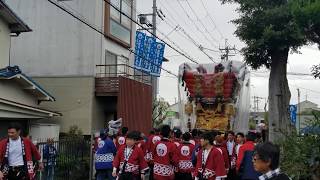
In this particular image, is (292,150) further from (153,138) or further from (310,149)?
→ (153,138)

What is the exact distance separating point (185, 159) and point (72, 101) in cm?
1260

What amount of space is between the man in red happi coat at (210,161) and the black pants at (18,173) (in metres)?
3.36

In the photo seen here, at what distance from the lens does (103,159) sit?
13727 mm

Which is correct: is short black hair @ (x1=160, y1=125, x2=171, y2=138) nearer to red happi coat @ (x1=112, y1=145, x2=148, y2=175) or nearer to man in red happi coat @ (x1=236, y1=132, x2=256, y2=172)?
red happi coat @ (x1=112, y1=145, x2=148, y2=175)

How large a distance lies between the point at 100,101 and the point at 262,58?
9.76m

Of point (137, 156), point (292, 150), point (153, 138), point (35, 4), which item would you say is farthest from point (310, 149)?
point (35, 4)

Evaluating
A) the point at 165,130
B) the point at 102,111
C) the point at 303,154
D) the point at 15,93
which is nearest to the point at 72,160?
the point at 15,93

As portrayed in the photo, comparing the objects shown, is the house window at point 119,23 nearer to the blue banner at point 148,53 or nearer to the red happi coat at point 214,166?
the blue banner at point 148,53

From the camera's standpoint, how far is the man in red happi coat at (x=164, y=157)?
36.5 ft

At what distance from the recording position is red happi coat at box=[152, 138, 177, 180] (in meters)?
11.1

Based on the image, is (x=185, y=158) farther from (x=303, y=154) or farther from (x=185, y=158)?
(x=303, y=154)

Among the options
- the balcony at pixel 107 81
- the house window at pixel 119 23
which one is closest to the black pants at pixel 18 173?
the balcony at pixel 107 81

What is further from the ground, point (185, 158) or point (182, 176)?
point (185, 158)

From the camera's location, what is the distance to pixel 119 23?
85.0 ft
